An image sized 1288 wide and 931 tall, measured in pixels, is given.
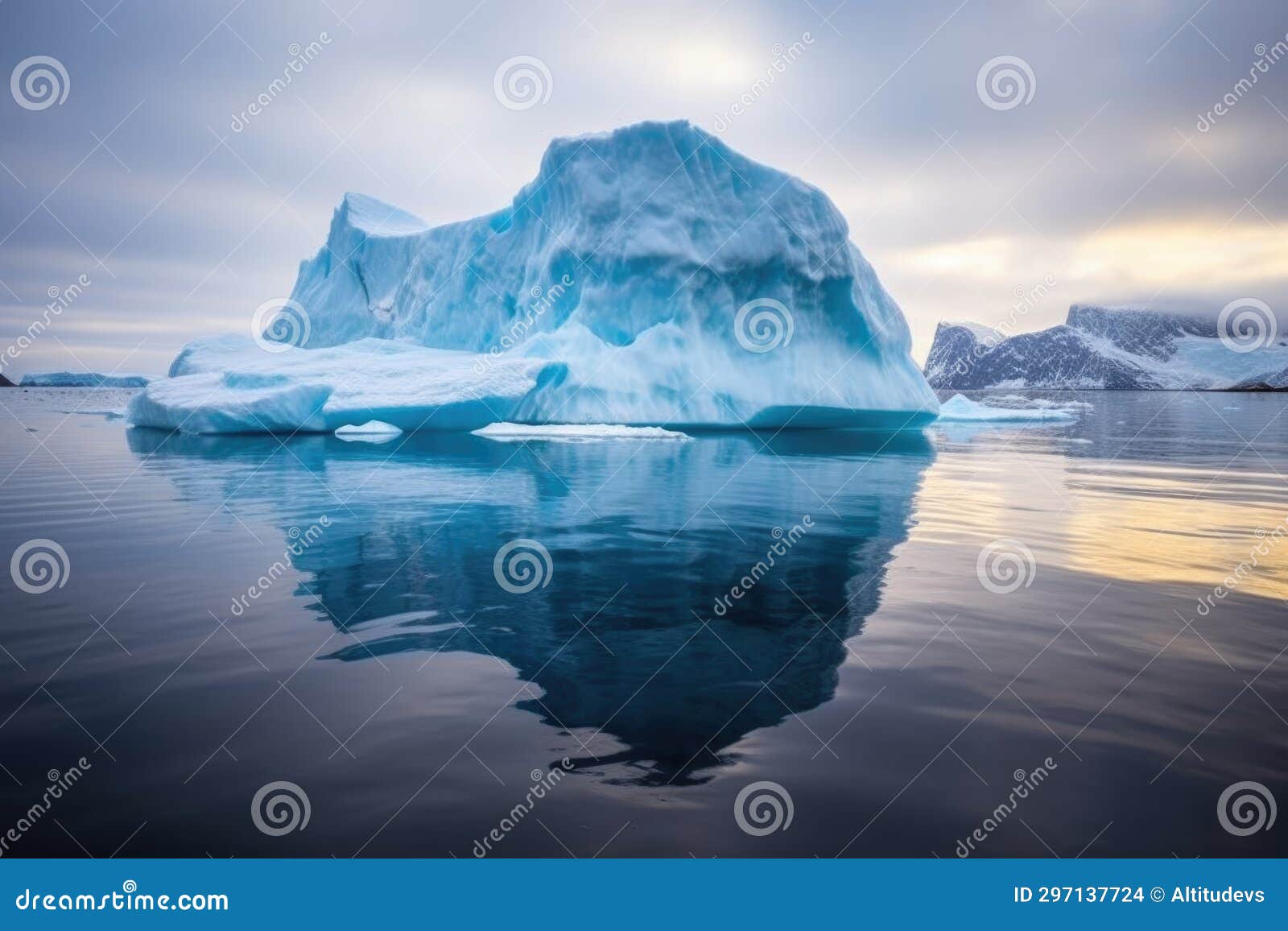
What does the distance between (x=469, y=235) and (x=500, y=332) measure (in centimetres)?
454

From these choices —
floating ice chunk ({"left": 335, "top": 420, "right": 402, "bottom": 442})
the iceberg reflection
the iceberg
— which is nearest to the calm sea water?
the iceberg reflection

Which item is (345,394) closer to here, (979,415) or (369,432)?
(369,432)

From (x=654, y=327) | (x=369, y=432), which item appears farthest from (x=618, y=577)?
(x=369, y=432)

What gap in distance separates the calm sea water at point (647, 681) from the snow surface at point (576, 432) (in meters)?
11.9

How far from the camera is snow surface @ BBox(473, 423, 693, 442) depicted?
2148cm

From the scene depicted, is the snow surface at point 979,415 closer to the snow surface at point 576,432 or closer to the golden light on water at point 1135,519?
the snow surface at point 576,432

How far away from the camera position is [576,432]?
21.9m

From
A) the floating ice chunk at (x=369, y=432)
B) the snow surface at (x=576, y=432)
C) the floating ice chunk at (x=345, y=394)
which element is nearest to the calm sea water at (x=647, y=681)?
the snow surface at (x=576, y=432)

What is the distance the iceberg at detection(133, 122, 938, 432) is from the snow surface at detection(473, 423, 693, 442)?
64 centimetres

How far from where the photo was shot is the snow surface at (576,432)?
21484 mm

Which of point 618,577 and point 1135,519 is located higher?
point 1135,519

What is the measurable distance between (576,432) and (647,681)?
18.0 meters

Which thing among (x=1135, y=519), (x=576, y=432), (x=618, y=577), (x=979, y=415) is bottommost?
(x=618, y=577)

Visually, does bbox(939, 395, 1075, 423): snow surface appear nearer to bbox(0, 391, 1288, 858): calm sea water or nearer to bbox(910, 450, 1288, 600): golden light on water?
bbox(910, 450, 1288, 600): golden light on water
